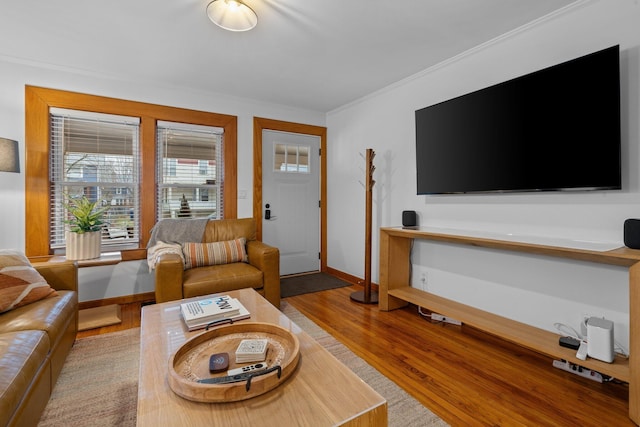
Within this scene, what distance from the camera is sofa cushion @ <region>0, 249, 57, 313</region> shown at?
1737mm

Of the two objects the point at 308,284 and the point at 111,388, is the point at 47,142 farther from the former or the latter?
the point at 308,284

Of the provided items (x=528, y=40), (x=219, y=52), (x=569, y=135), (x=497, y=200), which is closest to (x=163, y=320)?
(x=219, y=52)

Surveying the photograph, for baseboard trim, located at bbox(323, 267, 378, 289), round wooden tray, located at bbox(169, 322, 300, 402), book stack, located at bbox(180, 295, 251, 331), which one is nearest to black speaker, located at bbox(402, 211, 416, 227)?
baseboard trim, located at bbox(323, 267, 378, 289)

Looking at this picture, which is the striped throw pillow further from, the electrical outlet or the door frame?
the electrical outlet

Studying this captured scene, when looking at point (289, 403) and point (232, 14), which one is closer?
point (289, 403)

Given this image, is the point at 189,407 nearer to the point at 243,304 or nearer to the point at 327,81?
the point at 243,304

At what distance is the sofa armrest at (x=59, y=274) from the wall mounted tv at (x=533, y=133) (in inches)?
116

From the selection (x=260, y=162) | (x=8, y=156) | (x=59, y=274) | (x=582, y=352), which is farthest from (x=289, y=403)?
(x=260, y=162)

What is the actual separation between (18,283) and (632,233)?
3442 millimetres

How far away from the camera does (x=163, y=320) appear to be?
1660mm

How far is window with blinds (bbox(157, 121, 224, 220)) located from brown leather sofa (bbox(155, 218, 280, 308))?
0.51 m

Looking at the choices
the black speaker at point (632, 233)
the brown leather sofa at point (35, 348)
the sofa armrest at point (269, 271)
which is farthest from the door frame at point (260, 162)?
the black speaker at point (632, 233)

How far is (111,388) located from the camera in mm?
1777

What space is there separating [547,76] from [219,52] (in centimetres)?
246
